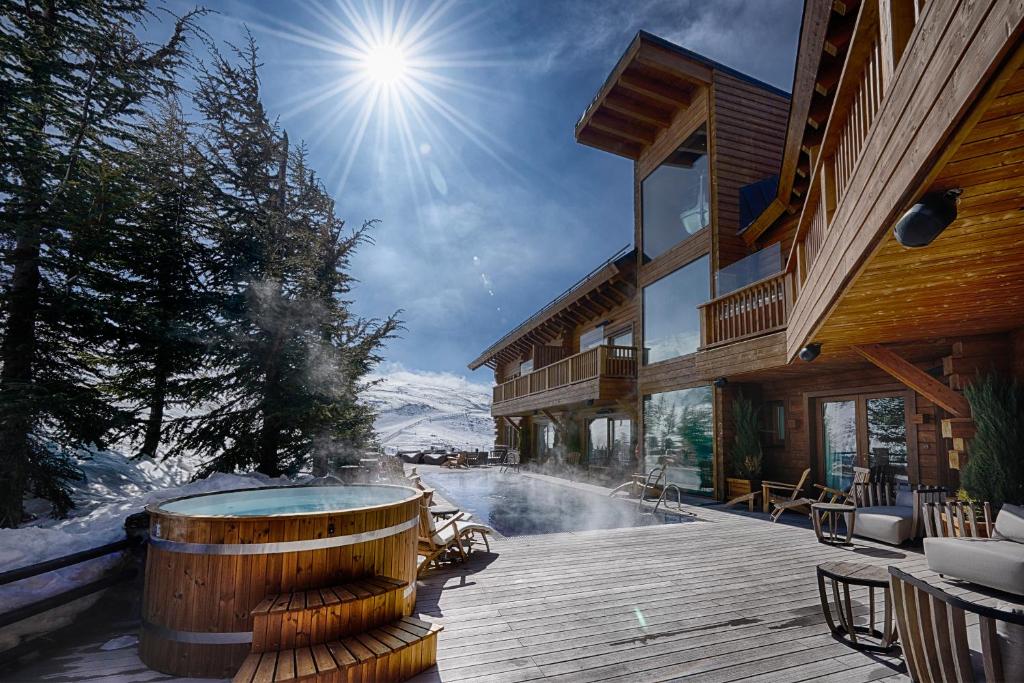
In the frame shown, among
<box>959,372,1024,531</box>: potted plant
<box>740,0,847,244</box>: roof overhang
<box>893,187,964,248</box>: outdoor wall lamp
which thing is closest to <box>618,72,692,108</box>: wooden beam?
<box>740,0,847,244</box>: roof overhang

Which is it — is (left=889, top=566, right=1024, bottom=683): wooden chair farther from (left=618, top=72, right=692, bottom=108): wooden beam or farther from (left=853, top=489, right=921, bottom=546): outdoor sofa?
(left=618, top=72, right=692, bottom=108): wooden beam

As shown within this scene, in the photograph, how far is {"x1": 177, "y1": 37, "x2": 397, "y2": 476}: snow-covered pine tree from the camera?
7.75m

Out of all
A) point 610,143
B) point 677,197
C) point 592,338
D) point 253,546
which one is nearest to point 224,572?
point 253,546

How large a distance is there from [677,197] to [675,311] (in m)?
2.74

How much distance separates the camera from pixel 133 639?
10.9ft

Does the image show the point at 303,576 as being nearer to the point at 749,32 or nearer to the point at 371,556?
the point at 371,556

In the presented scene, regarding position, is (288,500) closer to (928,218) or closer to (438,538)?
→ (438,538)

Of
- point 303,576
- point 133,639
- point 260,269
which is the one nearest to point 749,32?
point 260,269

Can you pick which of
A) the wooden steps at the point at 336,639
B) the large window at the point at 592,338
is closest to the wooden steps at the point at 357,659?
the wooden steps at the point at 336,639

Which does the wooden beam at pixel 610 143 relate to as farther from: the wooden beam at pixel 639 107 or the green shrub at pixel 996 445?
the green shrub at pixel 996 445

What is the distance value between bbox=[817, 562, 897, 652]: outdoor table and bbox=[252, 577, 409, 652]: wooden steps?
9.98 ft

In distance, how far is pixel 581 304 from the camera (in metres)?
15.0

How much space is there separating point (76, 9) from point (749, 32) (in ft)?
43.4

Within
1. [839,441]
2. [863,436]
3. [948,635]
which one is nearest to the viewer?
[948,635]
